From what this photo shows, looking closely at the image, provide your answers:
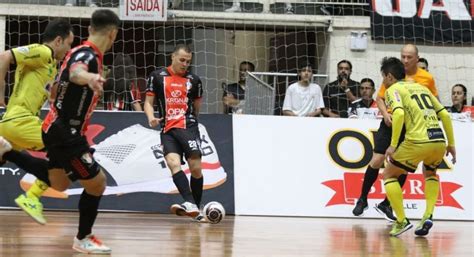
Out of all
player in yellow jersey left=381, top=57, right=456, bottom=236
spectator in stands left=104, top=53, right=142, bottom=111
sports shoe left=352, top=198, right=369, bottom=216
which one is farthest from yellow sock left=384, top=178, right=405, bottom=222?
spectator in stands left=104, top=53, right=142, bottom=111

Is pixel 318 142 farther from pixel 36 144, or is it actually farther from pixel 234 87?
pixel 36 144

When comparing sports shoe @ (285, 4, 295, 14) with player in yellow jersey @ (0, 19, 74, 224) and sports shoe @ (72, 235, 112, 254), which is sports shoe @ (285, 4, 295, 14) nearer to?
player in yellow jersey @ (0, 19, 74, 224)

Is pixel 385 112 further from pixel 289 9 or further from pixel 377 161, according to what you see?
pixel 289 9

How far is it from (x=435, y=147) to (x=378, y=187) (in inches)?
114

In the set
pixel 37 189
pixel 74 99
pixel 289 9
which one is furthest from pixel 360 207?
pixel 289 9

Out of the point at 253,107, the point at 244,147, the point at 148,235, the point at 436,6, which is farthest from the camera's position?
the point at 436,6

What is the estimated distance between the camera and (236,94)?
48.1ft

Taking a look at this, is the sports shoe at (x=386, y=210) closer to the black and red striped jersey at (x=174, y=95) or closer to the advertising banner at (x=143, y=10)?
the black and red striped jersey at (x=174, y=95)

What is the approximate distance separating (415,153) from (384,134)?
1635 mm

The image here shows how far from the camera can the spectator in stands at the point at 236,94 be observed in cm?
1416

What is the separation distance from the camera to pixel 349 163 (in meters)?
12.0

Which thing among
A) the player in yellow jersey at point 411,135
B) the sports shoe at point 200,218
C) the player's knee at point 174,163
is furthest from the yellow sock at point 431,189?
the player's knee at point 174,163

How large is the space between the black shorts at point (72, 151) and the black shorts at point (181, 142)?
3.75 metres

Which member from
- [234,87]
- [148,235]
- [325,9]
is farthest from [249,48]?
[148,235]
